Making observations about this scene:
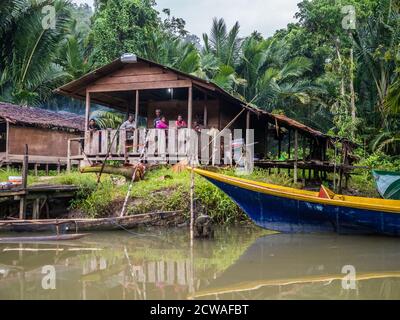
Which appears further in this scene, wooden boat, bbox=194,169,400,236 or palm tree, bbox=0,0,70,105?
palm tree, bbox=0,0,70,105

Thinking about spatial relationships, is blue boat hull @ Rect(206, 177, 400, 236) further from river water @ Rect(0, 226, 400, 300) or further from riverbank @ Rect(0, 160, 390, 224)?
riverbank @ Rect(0, 160, 390, 224)

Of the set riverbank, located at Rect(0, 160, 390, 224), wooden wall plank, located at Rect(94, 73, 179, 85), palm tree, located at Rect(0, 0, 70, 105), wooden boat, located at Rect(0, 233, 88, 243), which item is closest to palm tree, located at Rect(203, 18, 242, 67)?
palm tree, located at Rect(0, 0, 70, 105)

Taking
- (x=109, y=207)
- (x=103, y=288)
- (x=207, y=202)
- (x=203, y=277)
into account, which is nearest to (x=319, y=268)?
(x=203, y=277)

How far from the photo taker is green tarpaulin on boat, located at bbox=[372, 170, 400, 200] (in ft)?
39.7

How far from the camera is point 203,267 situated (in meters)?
7.20

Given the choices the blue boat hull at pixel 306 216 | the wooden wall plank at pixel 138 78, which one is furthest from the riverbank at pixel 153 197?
the wooden wall plank at pixel 138 78

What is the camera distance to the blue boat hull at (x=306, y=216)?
9.73 metres

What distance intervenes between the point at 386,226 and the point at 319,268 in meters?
3.52

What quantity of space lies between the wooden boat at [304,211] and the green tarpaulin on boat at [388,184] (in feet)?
8.61

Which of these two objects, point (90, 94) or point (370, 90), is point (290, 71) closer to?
point (370, 90)

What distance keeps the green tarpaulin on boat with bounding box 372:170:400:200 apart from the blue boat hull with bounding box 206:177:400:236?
8.61ft

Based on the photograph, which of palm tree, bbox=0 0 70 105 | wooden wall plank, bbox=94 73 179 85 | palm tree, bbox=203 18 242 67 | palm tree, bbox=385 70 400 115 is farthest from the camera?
palm tree, bbox=203 18 242 67

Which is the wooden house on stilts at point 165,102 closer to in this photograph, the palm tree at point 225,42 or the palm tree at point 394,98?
the palm tree at point 394,98

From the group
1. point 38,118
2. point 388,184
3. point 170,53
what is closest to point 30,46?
point 38,118
